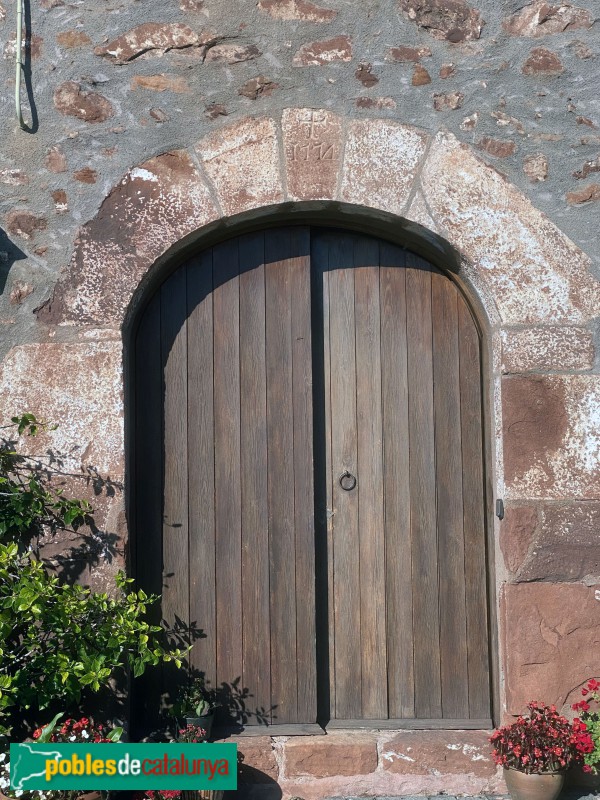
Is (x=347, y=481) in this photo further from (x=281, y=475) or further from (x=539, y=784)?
(x=539, y=784)

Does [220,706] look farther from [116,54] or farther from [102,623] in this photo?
[116,54]

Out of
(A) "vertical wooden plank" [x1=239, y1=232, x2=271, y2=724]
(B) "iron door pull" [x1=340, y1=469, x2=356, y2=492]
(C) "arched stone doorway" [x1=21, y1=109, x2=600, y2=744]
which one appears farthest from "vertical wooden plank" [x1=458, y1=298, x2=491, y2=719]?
(A) "vertical wooden plank" [x1=239, y1=232, x2=271, y2=724]

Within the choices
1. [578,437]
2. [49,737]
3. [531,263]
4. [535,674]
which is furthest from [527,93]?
[49,737]

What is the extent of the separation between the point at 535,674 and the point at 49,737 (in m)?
1.68

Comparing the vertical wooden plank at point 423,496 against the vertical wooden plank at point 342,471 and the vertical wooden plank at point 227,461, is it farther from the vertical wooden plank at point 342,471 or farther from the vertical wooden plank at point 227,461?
the vertical wooden plank at point 227,461

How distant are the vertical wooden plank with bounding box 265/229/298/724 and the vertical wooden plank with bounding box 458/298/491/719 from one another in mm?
675

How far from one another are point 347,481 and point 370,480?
0.29ft

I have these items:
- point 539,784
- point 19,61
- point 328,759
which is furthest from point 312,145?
point 539,784

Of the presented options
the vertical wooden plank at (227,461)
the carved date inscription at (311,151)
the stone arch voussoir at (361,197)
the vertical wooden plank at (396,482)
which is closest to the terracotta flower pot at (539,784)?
the vertical wooden plank at (396,482)

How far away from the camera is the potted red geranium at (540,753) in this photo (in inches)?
118

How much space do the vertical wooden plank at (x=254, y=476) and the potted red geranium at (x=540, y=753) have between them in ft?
2.97

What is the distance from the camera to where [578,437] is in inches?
129

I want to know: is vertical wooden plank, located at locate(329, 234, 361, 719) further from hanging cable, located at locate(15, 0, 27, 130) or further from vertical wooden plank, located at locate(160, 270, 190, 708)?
hanging cable, located at locate(15, 0, 27, 130)

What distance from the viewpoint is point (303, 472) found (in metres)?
3.45
